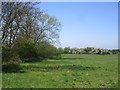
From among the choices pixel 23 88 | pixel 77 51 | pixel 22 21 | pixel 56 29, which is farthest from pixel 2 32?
pixel 77 51

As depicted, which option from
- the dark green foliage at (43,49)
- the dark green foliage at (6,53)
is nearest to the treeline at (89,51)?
the dark green foliage at (43,49)

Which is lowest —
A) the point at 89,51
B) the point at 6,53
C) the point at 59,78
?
the point at 89,51

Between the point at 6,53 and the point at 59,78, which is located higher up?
the point at 6,53

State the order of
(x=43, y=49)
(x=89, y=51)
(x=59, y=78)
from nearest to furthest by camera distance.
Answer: (x=59, y=78) < (x=43, y=49) < (x=89, y=51)

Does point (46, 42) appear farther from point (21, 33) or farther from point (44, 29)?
point (21, 33)

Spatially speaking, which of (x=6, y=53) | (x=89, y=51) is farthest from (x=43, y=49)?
(x=89, y=51)

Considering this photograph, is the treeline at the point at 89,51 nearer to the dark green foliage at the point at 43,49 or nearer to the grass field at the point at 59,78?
the dark green foliage at the point at 43,49

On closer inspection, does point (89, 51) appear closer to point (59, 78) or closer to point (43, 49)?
point (43, 49)

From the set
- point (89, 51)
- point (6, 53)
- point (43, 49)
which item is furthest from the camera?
point (89, 51)

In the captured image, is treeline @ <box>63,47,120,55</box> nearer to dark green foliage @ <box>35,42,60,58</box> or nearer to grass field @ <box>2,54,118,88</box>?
dark green foliage @ <box>35,42,60,58</box>

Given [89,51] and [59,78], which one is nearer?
[59,78]

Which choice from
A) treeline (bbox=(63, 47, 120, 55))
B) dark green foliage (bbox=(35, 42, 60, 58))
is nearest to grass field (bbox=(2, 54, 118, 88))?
dark green foliage (bbox=(35, 42, 60, 58))

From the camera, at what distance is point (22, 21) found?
15430 millimetres

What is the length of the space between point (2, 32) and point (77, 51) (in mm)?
92554
